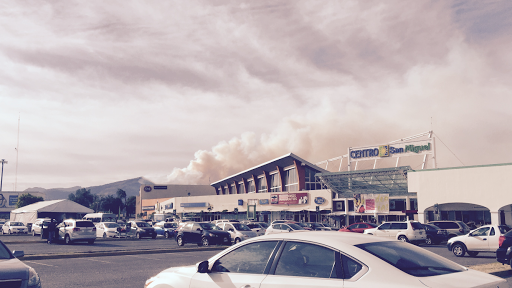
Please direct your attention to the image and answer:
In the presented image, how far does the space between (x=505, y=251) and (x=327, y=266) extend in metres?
12.1

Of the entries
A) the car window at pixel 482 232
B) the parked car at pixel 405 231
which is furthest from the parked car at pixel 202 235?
the car window at pixel 482 232

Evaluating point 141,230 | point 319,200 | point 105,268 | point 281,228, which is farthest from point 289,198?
point 105,268

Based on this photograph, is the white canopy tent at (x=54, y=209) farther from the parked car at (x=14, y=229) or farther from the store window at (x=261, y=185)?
the store window at (x=261, y=185)

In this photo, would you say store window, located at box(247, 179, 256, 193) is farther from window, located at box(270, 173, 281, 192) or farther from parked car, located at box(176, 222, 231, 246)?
parked car, located at box(176, 222, 231, 246)

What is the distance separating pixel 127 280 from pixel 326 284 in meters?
8.67

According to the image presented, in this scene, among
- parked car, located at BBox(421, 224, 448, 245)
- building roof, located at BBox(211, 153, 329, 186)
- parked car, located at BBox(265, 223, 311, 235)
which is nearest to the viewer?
parked car, located at BBox(421, 224, 448, 245)

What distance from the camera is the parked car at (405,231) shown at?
28.0 metres

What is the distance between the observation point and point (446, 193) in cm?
4303

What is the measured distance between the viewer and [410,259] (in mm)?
4703

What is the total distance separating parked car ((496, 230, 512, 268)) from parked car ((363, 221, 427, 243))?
12.9 m

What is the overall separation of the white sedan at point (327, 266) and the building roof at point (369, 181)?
47042 mm

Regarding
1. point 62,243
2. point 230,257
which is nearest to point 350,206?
point 62,243

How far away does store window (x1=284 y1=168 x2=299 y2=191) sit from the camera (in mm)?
72562

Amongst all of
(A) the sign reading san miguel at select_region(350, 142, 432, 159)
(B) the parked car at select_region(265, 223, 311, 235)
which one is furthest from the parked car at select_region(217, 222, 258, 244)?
(A) the sign reading san miguel at select_region(350, 142, 432, 159)
